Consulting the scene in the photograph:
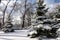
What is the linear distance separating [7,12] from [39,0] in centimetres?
1302

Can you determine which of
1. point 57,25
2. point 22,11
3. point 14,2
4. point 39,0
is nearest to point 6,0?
point 14,2

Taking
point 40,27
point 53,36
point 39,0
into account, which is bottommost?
point 53,36

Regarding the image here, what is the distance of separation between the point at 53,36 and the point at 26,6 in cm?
1311

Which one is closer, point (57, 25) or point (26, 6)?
point (57, 25)

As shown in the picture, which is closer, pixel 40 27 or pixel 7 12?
pixel 40 27

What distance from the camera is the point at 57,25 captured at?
5.96 m

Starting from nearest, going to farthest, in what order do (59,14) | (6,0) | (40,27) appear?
1. (40,27)
2. (59,14)
3. (6,0)

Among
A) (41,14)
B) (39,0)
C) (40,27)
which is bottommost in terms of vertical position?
(40,27)

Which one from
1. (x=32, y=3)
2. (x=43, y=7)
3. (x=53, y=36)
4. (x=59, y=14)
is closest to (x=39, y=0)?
(x=43, y=7)

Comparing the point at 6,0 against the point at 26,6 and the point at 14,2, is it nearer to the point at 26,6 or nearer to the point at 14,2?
the point at 14,2

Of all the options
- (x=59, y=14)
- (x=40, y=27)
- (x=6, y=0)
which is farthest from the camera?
→ (x=6, y=0)

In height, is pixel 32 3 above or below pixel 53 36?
above

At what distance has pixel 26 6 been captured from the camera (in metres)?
18.5

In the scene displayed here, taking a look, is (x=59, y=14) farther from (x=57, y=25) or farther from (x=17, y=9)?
(x=17, y=9)
